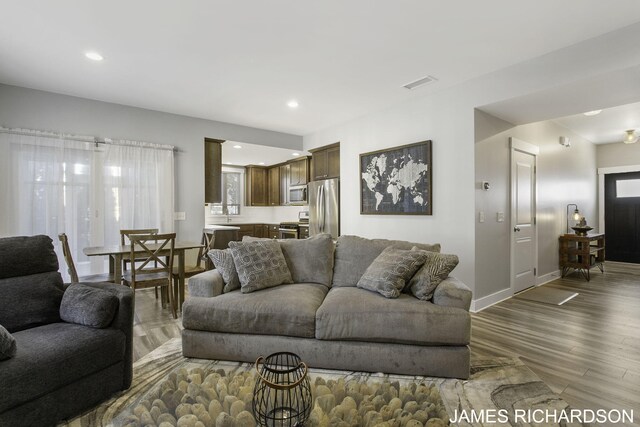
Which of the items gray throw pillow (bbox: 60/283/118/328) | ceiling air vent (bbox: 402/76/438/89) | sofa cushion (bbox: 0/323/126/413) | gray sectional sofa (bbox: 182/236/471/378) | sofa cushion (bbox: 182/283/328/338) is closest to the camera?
sofa cushion (bbox: 0/323/126/413)

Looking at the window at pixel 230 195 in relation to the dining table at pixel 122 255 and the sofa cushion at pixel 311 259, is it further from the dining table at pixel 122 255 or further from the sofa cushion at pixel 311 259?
the sofa cushion at pixel 311 259

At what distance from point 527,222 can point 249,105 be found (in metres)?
4.32

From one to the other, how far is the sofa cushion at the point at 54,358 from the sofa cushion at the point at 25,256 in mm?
429

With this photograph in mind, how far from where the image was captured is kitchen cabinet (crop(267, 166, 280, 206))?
7713mm

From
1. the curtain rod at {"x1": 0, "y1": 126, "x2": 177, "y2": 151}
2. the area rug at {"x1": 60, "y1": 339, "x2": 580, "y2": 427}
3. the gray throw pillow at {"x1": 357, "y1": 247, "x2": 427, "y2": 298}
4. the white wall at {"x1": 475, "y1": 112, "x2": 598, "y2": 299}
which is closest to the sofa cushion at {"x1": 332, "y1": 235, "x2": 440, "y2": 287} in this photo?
the gray throw pillow at {"x1": 357, "y1": 247, "x2": 427, "y2": 298}

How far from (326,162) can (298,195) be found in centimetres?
128

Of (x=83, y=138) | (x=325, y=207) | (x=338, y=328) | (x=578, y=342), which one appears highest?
(x=83, y=138)

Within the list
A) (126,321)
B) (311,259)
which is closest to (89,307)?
(126,321)

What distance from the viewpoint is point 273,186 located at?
26.0 feet

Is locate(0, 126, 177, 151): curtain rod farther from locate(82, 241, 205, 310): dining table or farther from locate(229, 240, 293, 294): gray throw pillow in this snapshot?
locate(229, 240, 293, 294): gray throw pillow

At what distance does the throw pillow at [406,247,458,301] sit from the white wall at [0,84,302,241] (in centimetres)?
380

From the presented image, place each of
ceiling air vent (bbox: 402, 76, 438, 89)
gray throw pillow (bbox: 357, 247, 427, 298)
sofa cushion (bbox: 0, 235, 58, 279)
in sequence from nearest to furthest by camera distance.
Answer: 1. sofa cushion (bbox: 0, 235, 58, 279)
2. gray throw pillow (bbox: 357, 247, 427, 298)
3. ceiling air vent (bbox: 402, 76, 438, 89)

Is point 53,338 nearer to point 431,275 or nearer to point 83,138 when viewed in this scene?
point 431,275

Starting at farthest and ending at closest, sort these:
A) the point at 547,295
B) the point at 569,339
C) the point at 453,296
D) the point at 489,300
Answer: the point at 547,295 → the point at 489,300 → the point at 569,339 → the point at 453,296
